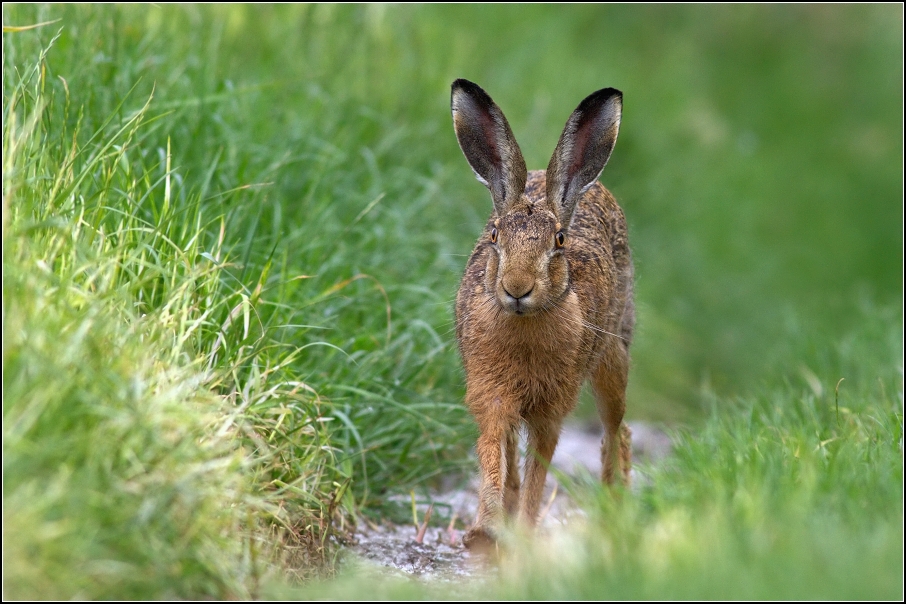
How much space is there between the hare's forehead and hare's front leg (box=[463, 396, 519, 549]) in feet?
2.72

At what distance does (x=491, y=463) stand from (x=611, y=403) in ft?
4.32

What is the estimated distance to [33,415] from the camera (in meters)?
3.71

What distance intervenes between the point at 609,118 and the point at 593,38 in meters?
9.07

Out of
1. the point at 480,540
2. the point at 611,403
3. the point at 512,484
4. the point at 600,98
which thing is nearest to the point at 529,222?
the point at 600,98

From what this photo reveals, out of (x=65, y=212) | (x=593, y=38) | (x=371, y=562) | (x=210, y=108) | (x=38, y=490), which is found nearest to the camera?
(x=38, y=490)

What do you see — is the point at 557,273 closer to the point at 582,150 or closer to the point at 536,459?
the point at 582,150

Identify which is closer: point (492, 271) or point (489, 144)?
point (492, 271)

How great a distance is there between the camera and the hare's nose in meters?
5.00

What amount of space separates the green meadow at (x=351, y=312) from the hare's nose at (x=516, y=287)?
975 millimetres

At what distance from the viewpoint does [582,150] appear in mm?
5668

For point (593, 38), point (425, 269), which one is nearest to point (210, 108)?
point (425, 269)

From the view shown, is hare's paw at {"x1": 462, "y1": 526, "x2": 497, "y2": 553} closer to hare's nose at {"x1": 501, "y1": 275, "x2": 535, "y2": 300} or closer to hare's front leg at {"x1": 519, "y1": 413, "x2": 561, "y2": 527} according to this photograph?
hare's front leg at {"x1": 519, "y1": 413, "x2": 561, "y2": 527}

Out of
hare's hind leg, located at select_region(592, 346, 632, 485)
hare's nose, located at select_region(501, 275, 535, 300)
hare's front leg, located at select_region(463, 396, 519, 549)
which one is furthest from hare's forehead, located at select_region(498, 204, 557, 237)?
hare's hind leg, located at select_region(592, 346, 632, 485)

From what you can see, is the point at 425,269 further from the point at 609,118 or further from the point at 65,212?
the point at 65,212
